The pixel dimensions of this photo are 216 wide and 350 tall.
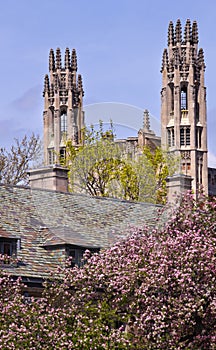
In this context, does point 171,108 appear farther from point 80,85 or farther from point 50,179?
point 50,179

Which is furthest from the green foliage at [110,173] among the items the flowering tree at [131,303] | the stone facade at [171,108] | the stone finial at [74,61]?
the flowering tree at [131,303]

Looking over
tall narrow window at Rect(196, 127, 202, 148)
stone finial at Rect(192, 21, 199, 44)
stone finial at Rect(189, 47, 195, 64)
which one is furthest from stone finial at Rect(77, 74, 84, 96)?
tall narrow window at Rect(196, 127, 202, 148)

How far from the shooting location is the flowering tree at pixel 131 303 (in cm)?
2811

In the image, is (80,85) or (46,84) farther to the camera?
(80,85)

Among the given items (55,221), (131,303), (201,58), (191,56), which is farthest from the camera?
(201,58)

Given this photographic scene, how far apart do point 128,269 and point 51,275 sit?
2431 millimetres

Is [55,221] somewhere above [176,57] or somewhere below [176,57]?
below

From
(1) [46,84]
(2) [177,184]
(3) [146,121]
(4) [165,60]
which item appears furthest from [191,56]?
(2) [177,184]

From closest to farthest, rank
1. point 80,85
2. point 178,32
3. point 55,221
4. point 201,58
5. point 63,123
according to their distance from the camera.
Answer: point 55,221, point 201,58, point 178,32, point 80,85, point 63,123

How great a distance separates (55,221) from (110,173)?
4800 centimetres

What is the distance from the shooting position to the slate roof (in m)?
35.2

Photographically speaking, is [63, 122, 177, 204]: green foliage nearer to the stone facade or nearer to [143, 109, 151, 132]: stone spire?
the stone facade

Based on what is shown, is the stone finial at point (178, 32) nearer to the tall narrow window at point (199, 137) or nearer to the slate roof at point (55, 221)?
the tall narrow window at point (199, 137)

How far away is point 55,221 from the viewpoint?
37938mm
